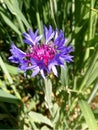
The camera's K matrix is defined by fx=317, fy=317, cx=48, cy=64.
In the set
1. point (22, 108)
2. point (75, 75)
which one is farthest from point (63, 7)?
point (22, 108)

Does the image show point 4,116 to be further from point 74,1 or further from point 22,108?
point 74,1

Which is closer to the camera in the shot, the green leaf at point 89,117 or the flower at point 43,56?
the flower at point 43,56

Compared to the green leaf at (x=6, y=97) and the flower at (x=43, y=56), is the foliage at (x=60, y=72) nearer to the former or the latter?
the green leaf at (x=6, y=97)

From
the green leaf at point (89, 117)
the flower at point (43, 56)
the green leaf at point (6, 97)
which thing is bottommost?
the green leaf at point (89, 117)

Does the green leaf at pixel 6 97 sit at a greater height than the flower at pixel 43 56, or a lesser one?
lesser

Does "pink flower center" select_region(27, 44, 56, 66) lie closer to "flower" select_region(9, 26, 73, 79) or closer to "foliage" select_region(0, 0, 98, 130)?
"flower" select_region(9, 26, 73, 79)

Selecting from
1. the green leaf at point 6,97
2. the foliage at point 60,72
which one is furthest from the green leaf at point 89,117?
the green leaf at point 6,97
